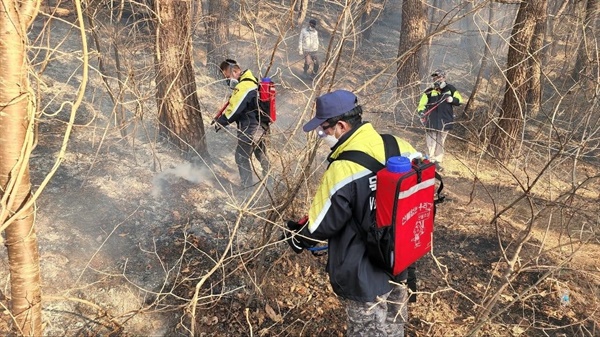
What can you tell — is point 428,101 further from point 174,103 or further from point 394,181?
point 394,181

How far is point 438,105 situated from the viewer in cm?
734

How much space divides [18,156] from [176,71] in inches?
176

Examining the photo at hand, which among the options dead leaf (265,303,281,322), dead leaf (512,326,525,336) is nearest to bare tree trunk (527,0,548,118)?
dead leaf (512,326,525,336)

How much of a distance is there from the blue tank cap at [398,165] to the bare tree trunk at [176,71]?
3.77 m

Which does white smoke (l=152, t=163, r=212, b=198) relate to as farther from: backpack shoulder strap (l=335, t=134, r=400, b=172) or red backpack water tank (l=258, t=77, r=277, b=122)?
backpack shoulder strap (l=335, t=134, r=400, b=172)

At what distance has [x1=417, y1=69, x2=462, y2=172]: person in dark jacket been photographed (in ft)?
23.7

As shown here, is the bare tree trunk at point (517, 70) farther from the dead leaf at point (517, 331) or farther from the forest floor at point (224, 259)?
the dead leaf at point (517, 331)

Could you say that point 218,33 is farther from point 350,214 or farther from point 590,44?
point 350,214

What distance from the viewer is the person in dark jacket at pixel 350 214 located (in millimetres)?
2658

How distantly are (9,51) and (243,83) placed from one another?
3.86 m

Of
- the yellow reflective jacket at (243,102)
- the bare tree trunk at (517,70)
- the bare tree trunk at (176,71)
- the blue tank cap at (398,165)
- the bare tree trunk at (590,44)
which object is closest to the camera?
the blue tank cap at (398,165)

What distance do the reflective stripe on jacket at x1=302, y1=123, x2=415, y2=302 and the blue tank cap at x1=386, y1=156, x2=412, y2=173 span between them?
177 mm

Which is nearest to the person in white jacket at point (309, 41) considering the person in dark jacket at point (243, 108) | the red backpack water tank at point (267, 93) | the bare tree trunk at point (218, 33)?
the bare tree trunk at point (218, 33)

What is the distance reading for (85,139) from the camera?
23.0ft
